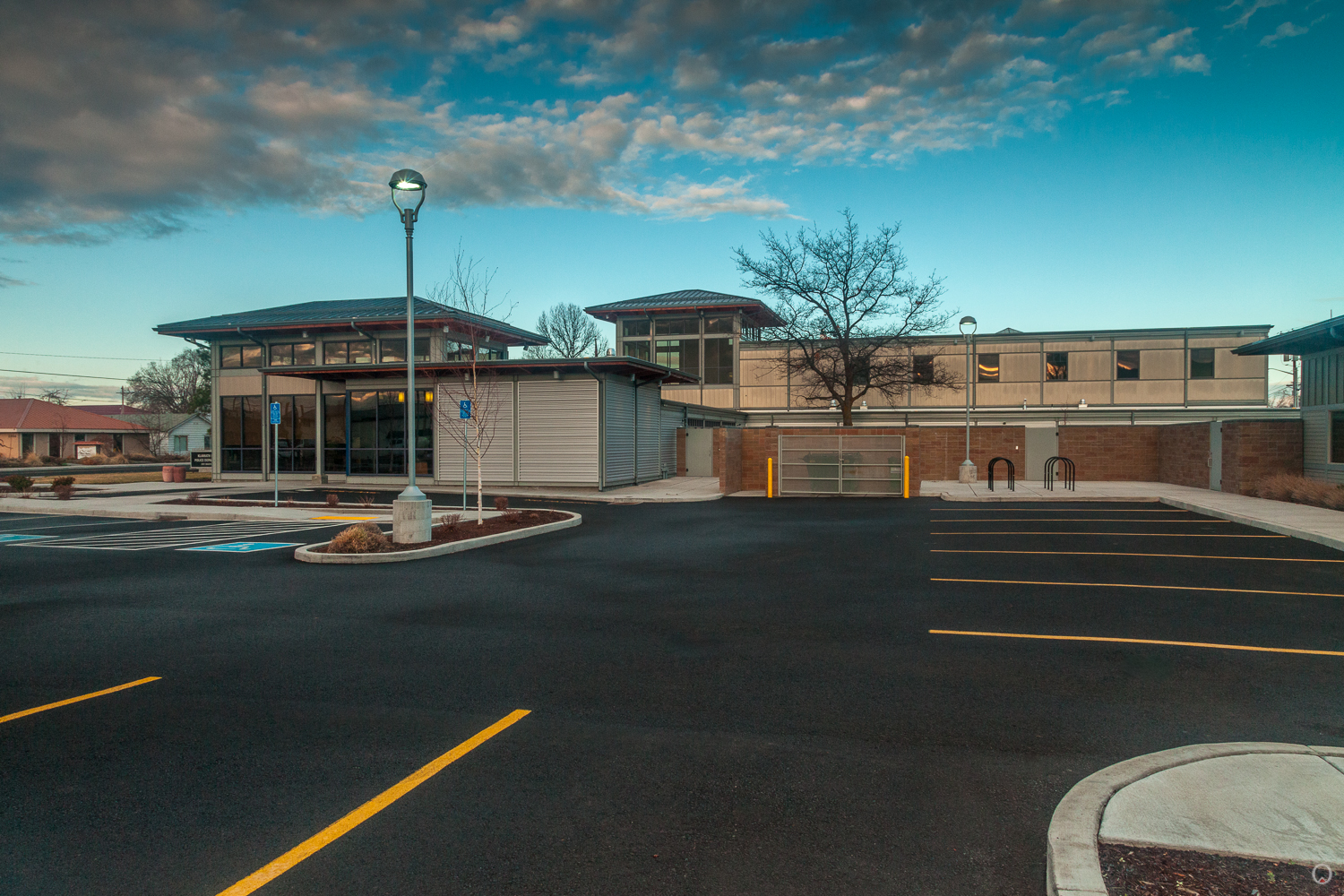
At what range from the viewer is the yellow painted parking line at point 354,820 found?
332 cm

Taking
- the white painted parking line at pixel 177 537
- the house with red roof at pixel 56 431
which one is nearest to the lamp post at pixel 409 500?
the white painted parking line at pixel 177 537

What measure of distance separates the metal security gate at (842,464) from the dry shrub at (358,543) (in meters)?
15.0

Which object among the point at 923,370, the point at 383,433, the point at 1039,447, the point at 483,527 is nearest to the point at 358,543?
the point at 483,527

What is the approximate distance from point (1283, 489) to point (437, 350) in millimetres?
28699

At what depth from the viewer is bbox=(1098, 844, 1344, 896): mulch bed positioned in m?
3.05

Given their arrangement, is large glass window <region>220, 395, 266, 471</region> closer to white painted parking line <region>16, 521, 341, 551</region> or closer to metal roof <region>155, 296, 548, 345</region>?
metal roof <region>155, 296, 548, 345</region>

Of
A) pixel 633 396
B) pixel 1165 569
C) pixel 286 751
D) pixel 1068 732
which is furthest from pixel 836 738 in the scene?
pixel 633 396

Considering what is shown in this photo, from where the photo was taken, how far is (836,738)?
4879 mm

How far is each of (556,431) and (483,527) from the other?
11.7 meters

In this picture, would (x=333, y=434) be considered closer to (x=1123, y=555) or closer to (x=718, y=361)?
(x=718, y=361)

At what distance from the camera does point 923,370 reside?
4356 cm

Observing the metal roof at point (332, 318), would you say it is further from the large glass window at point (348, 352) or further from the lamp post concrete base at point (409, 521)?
the lamp post concrete base at point (409, 521)

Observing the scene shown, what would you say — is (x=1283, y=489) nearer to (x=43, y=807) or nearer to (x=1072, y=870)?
(x=1072, y=870)

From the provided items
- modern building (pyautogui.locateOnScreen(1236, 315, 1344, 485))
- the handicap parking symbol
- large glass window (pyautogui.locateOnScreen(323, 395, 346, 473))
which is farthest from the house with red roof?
modern building (pyautogui.locateOnScreen(1236, 315, 1344, 485))
